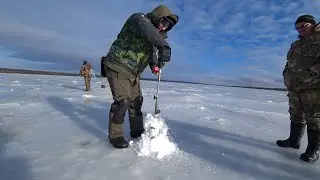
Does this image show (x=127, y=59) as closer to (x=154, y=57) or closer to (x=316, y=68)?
(x=154, y=57)

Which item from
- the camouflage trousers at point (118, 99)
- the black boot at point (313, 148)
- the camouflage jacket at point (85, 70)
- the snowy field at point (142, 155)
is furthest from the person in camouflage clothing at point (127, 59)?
the camouflage jacket at point (85, 70)

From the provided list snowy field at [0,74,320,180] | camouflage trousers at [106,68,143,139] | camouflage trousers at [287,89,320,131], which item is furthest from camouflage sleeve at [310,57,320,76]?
camouflage trousers at [106,68,143,139]

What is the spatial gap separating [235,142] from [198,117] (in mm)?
2054

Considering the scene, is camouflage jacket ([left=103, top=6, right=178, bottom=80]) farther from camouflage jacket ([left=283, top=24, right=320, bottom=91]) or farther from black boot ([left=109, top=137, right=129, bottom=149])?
camouflage jacket ([left=283, top=24, right=320, bottom=91])

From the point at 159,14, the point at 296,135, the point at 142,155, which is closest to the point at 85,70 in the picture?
the point at 159,14

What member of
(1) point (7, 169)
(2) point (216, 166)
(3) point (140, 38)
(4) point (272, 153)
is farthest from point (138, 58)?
(4) point (272, 153)

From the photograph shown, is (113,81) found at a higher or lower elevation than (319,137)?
higher

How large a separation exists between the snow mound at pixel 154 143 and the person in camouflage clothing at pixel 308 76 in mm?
1578

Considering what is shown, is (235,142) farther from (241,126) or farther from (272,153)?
(241,126)

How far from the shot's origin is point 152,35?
3.05 m

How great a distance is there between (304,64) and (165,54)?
5.32ft

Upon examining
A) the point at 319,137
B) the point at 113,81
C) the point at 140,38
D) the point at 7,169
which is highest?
the point at 140,38

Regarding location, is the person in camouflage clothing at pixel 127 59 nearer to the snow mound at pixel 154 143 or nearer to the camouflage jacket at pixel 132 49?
the camouflage jacket at pixel 132 49

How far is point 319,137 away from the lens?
3.15 metres
